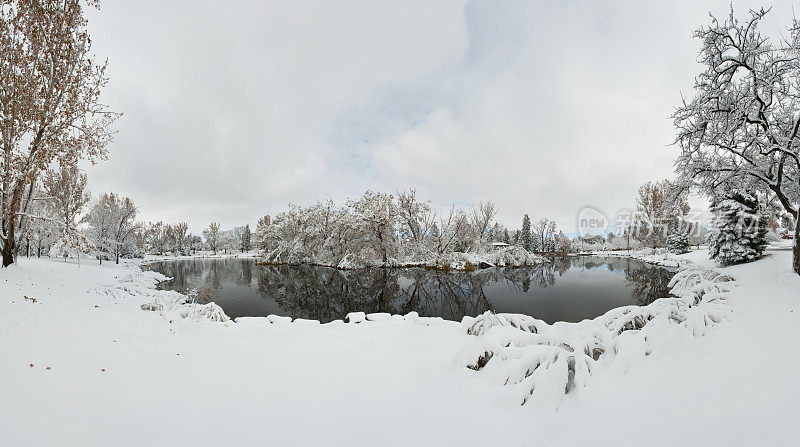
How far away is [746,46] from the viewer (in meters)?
8.77

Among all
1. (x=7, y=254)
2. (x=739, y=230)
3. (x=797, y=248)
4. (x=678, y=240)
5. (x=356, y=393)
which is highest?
(x=739, y=230)

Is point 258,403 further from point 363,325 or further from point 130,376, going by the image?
point 363,325

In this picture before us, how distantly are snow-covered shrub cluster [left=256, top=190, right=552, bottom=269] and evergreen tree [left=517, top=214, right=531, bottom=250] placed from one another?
21325mm

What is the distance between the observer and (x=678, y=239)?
123 ft

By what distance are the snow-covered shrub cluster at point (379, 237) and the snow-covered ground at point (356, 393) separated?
26.2m

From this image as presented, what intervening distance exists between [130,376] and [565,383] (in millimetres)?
5459

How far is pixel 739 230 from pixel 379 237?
27.8m

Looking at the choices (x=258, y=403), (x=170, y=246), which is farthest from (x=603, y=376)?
(x=170, y=246)

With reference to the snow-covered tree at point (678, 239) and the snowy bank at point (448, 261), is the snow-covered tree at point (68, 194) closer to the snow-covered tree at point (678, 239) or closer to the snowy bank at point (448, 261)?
the snowy bank at point (448, 261)

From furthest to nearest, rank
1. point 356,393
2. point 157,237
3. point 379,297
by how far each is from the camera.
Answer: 1. point 157,237
2. point 379,297
3. point 356,393

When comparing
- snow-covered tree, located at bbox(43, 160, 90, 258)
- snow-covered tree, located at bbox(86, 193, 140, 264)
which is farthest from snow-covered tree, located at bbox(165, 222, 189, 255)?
snow-covered tree, located at bbox(43, 160, 90, 258)

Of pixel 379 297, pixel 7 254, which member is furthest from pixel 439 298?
Answer: pixel 7 254

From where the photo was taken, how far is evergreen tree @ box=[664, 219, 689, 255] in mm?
37188

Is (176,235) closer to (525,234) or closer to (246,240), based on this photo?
(246,240)
